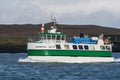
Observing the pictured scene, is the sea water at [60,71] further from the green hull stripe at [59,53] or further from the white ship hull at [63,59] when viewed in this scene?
the green hull stripe at [59,53]

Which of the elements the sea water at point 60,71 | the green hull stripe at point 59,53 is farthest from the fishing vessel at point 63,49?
the sea water at point 60,71

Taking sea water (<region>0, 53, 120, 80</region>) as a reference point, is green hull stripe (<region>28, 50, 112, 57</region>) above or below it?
above

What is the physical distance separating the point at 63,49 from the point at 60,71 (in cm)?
1468

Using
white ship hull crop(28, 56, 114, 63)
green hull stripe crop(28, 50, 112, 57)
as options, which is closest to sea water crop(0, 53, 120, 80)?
white ship hull crop(28, 56, 114, 63)

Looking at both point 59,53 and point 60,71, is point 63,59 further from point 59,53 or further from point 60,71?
point 60,71

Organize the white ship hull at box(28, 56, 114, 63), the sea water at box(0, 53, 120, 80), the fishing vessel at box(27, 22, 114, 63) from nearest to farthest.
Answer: the sea water at box(0, 53, 120, 80), the fishing vessel at box(27, 22, 114, 63), the white ship hull at box(28, 56, 114, 63)

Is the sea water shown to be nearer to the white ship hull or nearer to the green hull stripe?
the white ship hull

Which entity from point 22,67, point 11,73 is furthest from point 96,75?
point 22,67

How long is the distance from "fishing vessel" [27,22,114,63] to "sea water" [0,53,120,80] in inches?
59.1

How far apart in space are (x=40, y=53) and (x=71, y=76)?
21720 millimetres

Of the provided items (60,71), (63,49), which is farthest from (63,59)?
(60,71)

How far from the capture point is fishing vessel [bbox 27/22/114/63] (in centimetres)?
8800

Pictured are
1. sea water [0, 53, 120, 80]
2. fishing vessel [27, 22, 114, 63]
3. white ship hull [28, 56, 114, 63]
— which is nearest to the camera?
sea water [0, 53, 120, 80]

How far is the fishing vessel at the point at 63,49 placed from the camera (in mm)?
88000
